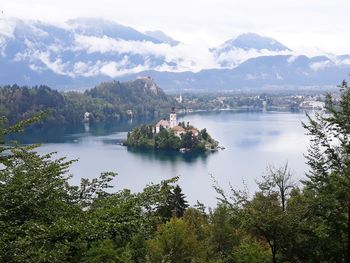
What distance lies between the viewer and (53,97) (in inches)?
3875

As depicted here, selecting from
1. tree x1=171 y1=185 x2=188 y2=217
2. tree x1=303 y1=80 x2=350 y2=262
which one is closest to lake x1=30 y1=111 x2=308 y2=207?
tree x1=171 y1=185 x2=188 y2=217

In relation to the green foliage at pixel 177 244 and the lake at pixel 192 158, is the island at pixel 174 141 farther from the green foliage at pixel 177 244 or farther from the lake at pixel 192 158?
the green foliage at pixel 177 244

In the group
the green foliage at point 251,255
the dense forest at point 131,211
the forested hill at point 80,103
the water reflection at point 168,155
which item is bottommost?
the water reflection at point 168,155

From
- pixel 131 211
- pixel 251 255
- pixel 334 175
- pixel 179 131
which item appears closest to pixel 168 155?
pixel 179 131

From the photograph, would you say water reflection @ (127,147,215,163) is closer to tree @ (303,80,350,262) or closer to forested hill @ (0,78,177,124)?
forested hill @ (0,78,177,124)

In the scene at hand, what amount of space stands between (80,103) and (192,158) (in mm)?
55541

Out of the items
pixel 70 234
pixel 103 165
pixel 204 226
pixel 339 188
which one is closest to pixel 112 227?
pixel 70 234

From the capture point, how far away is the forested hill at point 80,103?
86.1 metres

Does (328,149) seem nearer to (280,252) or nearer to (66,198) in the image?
(280,252)

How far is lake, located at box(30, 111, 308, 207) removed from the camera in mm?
37188

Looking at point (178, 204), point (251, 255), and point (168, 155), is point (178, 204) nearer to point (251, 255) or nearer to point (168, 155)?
point (251, 255)

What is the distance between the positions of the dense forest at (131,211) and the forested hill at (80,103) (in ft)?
198

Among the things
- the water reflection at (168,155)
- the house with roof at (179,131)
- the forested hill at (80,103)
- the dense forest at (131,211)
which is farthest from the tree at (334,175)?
the forested hill at (80,103)

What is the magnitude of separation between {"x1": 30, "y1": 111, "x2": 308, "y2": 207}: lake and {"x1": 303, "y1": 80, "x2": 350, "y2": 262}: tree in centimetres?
1943
